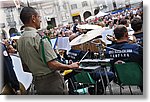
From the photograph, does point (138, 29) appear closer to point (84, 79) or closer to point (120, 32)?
point (120, 32)

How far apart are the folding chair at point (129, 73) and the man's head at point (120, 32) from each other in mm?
232

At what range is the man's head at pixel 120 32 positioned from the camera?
2785mm

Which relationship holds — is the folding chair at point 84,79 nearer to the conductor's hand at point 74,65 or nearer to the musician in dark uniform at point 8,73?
the conductor's hand at point 74,65

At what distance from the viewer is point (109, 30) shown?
2.83 metres

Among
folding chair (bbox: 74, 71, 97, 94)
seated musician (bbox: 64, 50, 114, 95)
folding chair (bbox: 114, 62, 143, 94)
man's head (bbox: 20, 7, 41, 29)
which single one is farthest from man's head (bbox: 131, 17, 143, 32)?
man's head (bbox: 20, 7, 41, 29)

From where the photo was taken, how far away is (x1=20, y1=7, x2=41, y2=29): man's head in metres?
2.89

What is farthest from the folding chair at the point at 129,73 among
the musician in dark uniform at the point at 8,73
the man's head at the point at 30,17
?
the musician in dark uniform at the point at 8,73

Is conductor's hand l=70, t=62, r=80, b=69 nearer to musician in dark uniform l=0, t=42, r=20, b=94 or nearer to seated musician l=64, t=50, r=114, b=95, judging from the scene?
seated musician l=64, t=50, r=114, b=95

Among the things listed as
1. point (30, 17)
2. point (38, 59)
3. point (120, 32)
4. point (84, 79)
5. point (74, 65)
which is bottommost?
point (84, 79)

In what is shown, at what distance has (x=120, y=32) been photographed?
280cm

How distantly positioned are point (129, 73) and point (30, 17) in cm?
103

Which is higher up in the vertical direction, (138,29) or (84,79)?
(138,29)

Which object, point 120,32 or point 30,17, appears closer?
point 120,32

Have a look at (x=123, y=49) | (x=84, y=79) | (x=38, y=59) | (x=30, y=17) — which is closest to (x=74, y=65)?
(x=84, y=79)
